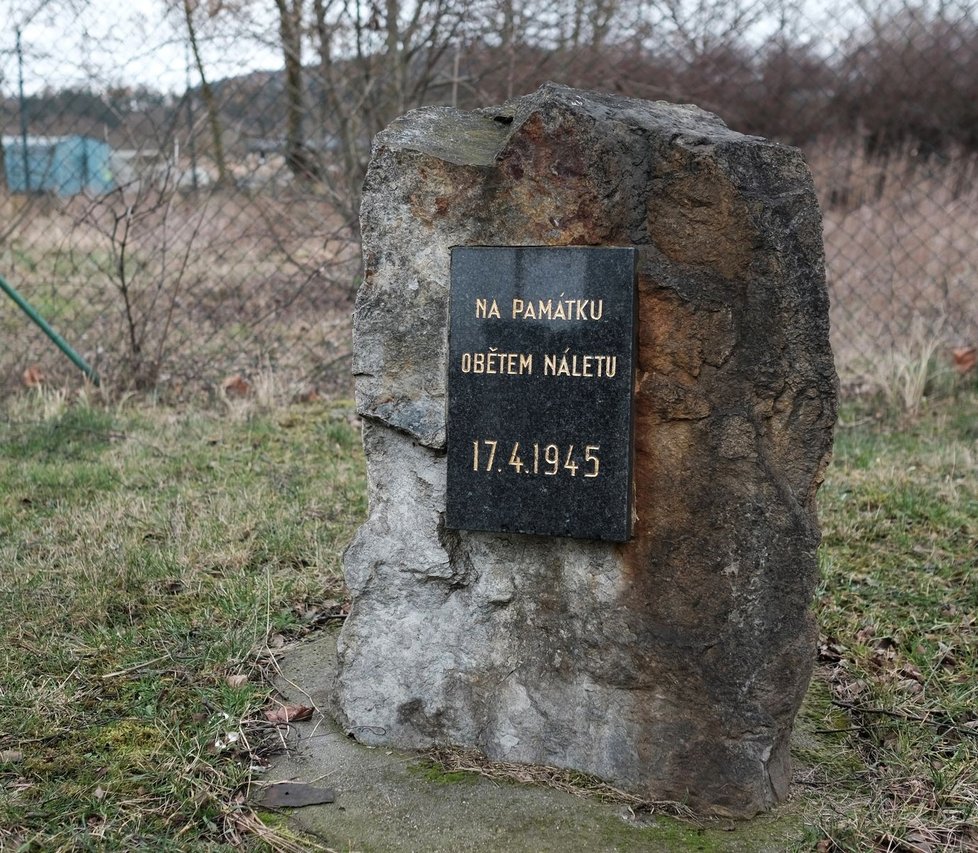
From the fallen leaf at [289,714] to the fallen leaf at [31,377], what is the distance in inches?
153

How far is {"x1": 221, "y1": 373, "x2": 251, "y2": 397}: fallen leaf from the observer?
6.09 meters

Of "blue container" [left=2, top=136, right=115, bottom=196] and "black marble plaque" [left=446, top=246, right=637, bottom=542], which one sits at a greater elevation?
"blue container" [left=2, top=136, right=115, bottom=196]

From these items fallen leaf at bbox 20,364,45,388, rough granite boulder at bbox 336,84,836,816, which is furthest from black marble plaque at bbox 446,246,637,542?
fallen leaf at bbox 20,364,45,388

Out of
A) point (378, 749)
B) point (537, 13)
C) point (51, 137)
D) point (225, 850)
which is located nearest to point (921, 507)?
point (378, 749)

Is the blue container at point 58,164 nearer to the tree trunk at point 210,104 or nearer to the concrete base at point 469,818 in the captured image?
the tree trunk at point 210,104

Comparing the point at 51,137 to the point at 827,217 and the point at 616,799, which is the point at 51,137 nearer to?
the point at 827,217

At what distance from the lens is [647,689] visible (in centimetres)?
238

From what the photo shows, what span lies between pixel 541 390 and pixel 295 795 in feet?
3.47

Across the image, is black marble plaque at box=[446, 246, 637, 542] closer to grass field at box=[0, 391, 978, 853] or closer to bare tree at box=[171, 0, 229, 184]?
grass field at box=[0, 391, 978, 853]

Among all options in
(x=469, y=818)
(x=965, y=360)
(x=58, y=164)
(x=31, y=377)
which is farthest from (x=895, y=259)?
(x=469, y=818)

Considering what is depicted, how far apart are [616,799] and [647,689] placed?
0.26 metres

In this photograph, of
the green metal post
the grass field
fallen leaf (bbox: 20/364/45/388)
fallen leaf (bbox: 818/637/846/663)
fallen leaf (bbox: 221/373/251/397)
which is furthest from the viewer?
fallen leaf (bbox: 221/373/251/397)

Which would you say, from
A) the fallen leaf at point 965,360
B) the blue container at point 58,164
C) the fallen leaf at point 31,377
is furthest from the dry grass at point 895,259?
the blue container at point 58,164

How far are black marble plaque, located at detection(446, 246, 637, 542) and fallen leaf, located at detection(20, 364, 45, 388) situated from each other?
430cm
